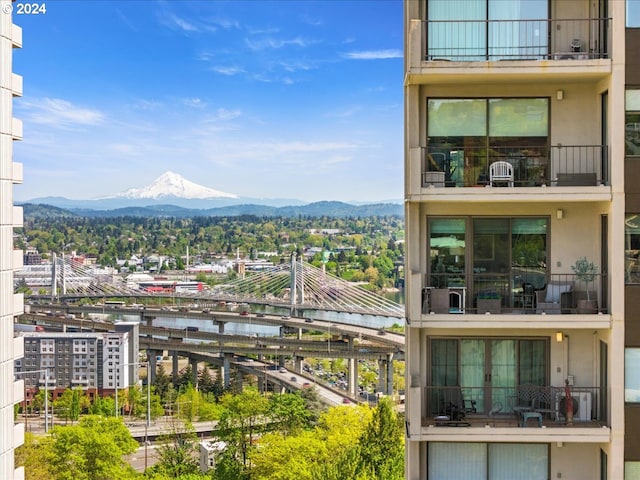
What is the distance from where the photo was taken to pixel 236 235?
127062 mm

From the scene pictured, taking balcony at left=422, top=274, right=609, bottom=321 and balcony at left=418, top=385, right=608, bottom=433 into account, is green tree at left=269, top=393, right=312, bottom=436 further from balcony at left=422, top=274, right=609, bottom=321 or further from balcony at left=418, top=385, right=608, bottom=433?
balcony at left=422, top=274, right=609, bottom=321

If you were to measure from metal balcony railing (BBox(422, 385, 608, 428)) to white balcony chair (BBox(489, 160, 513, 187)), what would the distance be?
6.89 ft

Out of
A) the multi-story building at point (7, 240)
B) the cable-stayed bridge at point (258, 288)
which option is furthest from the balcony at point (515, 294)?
the cable-stayed bridge at point (258, 288)

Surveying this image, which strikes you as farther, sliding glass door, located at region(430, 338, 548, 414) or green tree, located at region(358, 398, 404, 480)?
green tree, located at region(358, 398, 404, 480)

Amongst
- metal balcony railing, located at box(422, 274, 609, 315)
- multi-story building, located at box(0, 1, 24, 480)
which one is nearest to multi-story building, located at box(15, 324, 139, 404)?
multi-story building, located at box(0, 1, 24, 480)

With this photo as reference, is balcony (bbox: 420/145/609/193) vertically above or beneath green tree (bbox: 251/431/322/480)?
above

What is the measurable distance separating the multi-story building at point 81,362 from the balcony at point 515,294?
151ft

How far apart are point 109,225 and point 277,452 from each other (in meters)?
123

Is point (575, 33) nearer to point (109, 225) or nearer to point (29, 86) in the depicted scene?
point (29, 86)

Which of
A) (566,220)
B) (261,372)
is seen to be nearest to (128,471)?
(566,220)

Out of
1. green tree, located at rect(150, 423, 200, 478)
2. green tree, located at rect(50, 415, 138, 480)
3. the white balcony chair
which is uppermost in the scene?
the white balcony chair

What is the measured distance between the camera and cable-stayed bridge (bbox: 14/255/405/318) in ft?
243

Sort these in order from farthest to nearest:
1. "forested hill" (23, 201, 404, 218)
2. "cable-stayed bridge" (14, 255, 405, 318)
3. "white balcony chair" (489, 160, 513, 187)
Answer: "forested hill" (23, 201, 404, 218), "cable-stayed bridge" (14, 255, 405, 318), "white balcony chair" (489, 160, 513, 187)

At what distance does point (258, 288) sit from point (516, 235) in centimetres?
8168
